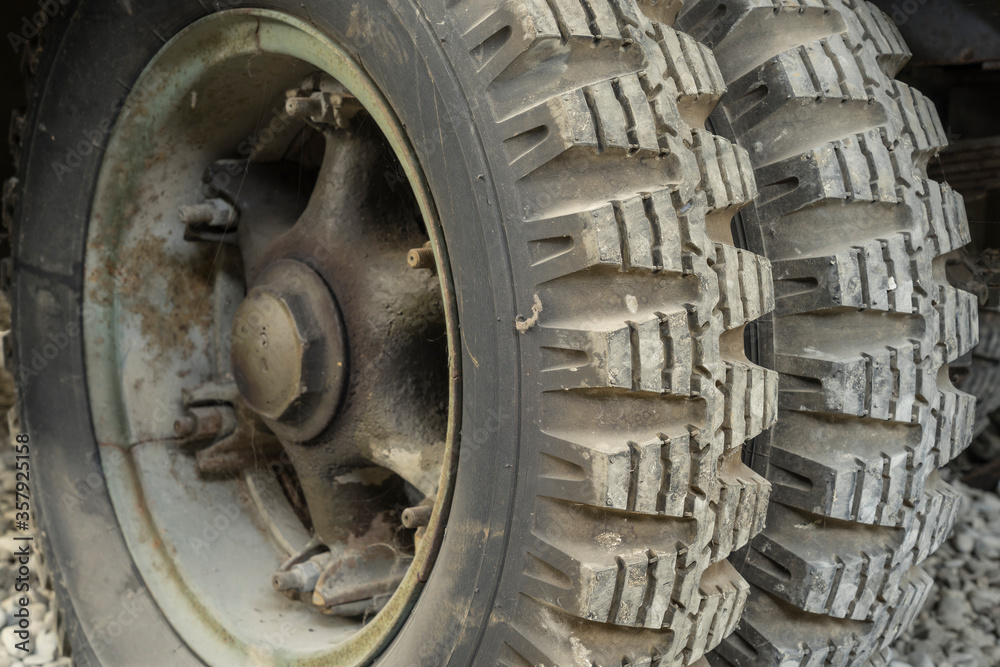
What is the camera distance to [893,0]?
174 cm

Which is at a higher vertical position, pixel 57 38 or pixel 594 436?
pixel 57 38

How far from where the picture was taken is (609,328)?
0.95 m

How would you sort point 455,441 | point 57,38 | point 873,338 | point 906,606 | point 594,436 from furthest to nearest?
point 57,38 < point 906,606 < point 873,338 < point 455,441 < point 594,436

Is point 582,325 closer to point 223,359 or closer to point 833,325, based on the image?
point 833,325

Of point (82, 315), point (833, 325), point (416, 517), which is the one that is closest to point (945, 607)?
point (833, 325)

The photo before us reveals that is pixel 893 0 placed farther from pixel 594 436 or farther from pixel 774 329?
pixel 594 436

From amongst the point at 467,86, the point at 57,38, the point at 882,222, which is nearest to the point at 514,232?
the point at 467,86

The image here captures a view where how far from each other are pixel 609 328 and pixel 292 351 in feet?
2.13

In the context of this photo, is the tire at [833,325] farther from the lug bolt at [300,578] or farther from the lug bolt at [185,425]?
the lug bolt at [185,425]

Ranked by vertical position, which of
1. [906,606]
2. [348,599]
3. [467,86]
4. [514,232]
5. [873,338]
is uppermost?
[467,86]

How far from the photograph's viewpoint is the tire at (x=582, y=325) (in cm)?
96

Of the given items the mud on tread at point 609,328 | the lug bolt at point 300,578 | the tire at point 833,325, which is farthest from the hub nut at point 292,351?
the tire at point 833,325

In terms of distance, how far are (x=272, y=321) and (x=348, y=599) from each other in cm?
50

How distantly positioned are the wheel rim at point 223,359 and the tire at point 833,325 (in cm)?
53
